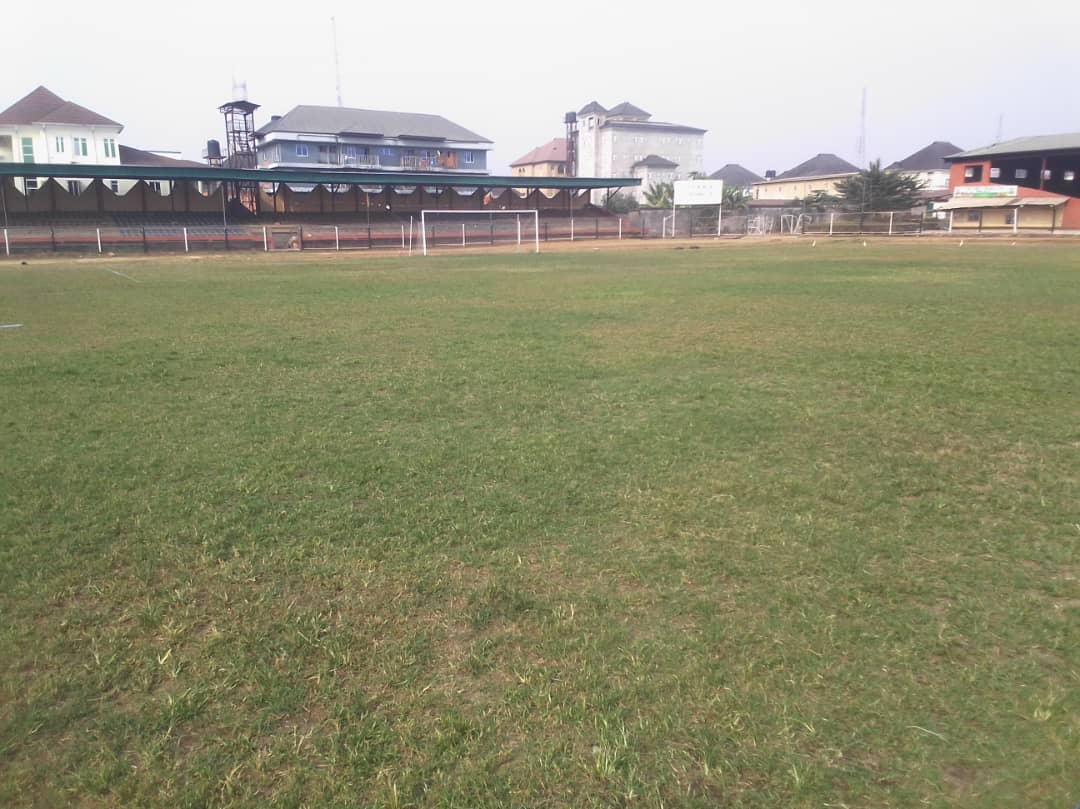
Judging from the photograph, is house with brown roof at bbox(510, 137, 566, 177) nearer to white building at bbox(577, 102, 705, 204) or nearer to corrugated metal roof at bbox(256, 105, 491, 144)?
white building at bbox(577, 102, 705, 204)

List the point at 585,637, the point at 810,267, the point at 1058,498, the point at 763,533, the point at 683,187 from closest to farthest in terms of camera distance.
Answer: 1. the point at 585,637
2. the point at 763,533
3. the point at 1058,498
4. the point at 810,267
5. the point at 683,187

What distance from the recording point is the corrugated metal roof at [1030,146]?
57719mm

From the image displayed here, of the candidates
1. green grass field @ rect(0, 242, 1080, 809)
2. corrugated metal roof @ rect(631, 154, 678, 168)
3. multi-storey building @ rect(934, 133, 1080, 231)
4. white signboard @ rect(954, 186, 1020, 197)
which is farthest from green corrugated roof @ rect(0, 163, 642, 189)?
corrugated metal roof @ rect(631, 154, 678, 168)

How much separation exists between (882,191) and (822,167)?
A: 4172 cm

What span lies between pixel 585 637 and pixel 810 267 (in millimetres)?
25609

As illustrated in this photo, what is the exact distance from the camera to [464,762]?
276 centimetres

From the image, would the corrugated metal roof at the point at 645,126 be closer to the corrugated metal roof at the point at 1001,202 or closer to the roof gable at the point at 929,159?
the roof gable at the point at 929,159

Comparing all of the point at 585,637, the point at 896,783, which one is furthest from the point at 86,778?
the point at 896,783

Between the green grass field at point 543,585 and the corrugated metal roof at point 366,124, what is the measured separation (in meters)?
86.4

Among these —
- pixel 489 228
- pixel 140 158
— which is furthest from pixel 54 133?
pixel 489 228

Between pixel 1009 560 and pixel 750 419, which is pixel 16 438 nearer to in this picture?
pixel 750 419

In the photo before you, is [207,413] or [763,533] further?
[207,413]

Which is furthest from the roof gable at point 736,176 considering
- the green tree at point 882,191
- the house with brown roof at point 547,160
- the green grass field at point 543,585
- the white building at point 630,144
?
the green grass field at point 543,585

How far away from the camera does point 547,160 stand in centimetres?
13050
